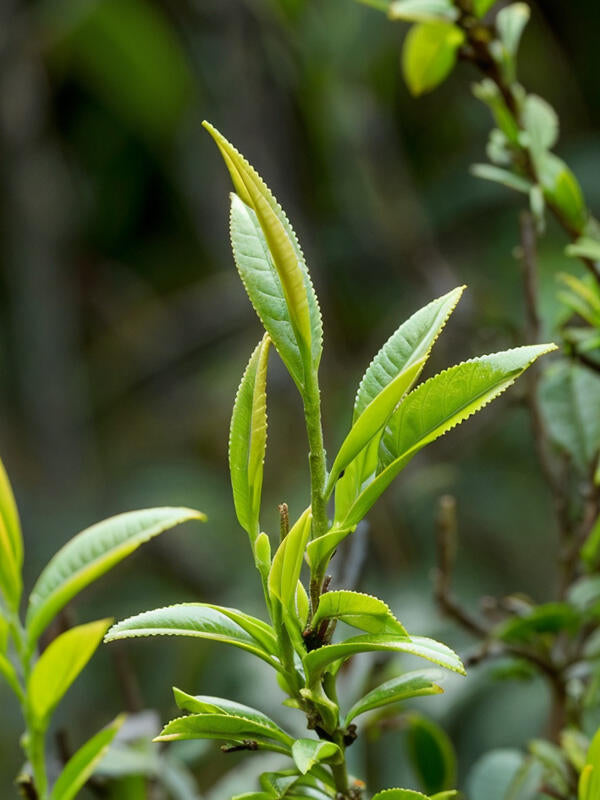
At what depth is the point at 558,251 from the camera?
4.48 feet

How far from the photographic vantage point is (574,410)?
1.53ft

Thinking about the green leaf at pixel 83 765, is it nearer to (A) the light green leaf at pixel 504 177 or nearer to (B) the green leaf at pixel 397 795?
(B) the green leaf at pixel 397 795

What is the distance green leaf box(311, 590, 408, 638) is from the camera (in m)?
Result: 0.24

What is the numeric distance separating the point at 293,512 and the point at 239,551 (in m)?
0.25

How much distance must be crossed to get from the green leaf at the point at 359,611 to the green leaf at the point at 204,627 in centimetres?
2

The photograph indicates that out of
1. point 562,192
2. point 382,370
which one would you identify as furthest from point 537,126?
point 382,370

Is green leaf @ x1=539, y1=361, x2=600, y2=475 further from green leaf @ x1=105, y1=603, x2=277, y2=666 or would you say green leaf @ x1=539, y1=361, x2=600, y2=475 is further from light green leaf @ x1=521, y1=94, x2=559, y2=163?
green leaf @ x1=105, y1=603, x2=277, y2=666

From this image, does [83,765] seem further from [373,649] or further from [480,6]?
[480,6]

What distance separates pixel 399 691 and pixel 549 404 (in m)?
0.23

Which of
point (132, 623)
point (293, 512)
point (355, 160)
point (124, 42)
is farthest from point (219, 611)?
point (124, 42)

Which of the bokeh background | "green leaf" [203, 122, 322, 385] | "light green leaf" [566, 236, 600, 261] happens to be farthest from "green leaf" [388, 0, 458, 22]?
the bokeh background

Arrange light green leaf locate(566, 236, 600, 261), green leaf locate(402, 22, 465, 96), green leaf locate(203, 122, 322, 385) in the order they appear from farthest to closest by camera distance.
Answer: green leaf locate(402, 22, 465, 96)
light green leaf locate(566, 236, 600, 261)
green leaf locate(203, 122, 322, 385)

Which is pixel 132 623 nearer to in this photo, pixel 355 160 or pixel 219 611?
pixel 219 611

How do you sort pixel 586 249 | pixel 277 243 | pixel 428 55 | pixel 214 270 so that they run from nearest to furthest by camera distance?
1. pixel 277 243
2. pixel 586 249
3. pixel 428 55
4. pixel 214 270
